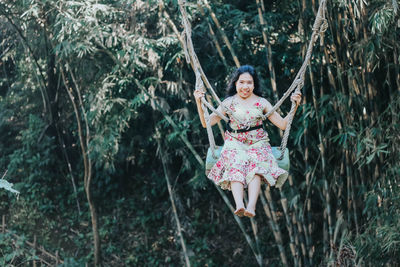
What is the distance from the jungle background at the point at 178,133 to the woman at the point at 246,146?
97 cm

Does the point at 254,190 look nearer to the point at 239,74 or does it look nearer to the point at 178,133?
the point at 239,74

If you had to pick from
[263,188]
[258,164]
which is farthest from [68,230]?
[258,164]

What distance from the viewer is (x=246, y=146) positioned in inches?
118

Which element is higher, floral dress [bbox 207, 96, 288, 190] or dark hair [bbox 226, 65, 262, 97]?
dark hair [bbox 226, 65, 262, 97]

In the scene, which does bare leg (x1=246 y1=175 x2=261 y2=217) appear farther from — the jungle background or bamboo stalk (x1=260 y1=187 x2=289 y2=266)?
bamboo stalk (x1=260 y1=187 x2=289 y2=266)

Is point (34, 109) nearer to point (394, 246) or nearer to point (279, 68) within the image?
point (279, 68)

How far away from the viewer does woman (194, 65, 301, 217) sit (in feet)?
9.43

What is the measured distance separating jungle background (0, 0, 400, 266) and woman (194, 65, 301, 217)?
97 centimetres

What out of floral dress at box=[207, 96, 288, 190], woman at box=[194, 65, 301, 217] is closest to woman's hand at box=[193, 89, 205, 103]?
woman at box=[194, 65, 301, 217]

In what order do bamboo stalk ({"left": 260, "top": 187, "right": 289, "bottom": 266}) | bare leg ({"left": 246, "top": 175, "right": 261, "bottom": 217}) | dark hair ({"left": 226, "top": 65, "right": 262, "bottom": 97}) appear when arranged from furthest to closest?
bamboo stalk ({"left": 260, "top": 187, "right": 289, "bottom": 266}), dark hair ({"left": 226, "top": 65, "right": 262, "bottom": 97}), bare leg ({"left": 246, "top": 175, "right": 261, "bottom": 217})

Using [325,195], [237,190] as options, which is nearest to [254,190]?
[237,190]

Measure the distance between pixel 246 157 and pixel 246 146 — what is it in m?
0.09

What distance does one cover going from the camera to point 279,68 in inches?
202

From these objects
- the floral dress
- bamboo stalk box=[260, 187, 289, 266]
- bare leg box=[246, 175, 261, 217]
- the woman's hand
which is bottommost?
bamboo stalk box=[260, 187, 289, 266]
